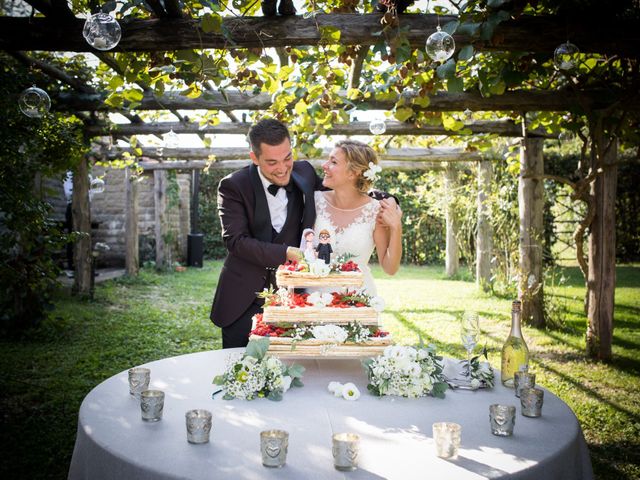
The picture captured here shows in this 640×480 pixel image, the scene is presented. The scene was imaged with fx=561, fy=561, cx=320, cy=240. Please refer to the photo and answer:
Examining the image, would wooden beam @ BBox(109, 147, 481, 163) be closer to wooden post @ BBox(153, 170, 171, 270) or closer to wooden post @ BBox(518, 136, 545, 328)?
wooden post @ BBox(153, 170, 171, 270)

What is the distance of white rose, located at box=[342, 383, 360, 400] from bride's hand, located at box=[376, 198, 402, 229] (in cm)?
120

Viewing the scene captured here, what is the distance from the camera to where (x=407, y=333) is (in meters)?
7.18

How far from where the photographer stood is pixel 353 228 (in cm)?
335

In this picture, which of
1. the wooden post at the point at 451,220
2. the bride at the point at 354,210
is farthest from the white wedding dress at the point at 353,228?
the wooden post at the point at 451,220

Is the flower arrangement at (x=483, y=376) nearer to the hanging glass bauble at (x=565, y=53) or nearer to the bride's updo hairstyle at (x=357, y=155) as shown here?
→ the bride's updo hairstyle at (x=357, y=155)

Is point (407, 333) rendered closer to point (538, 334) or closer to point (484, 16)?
point (538, 334)

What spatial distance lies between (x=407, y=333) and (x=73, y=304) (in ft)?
17.1

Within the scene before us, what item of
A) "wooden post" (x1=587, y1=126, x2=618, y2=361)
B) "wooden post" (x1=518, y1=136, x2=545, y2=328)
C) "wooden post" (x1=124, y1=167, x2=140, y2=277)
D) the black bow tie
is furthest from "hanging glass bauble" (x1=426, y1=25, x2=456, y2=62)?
"wooden post" (x1=124, y1=167, x2=140, y2=277)

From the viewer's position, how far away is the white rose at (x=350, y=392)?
1963mm

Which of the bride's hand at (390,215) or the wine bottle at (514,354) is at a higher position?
the bride's hand at (390,215)

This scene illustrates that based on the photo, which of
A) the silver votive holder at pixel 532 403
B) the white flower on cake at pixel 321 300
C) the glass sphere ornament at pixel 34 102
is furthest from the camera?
the glass sphere ornament at pixel 34 102

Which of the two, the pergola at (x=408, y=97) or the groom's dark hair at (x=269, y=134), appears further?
the pergola at (x=408, y=97)

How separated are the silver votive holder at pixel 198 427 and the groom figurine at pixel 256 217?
4.56 ft

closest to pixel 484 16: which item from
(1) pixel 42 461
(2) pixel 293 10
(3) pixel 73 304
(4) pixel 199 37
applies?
(2) pixel 293 10
